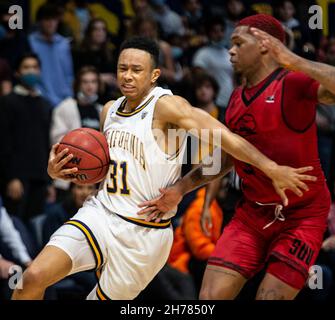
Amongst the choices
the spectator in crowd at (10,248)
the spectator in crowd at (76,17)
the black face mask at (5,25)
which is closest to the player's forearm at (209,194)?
the spectator in crowd at (10,248)

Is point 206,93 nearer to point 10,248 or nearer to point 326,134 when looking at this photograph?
point 326,134

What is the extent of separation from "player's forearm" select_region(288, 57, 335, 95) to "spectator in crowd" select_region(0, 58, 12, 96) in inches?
188

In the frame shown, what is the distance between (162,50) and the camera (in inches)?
405

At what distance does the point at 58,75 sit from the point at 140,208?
15.4ft

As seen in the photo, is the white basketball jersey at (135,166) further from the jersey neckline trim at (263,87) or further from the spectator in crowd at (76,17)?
the spectator in crowd at (76,17)

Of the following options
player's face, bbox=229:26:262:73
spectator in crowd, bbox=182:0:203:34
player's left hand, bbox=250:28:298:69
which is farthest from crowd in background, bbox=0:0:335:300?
player's left hand, bbox=250:28:298:69

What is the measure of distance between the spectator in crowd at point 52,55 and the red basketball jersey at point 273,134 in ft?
15.2

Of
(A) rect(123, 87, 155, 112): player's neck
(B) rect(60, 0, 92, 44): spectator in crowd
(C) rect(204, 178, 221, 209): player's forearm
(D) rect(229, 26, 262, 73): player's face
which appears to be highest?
(D) rect(229, 26, 262, 73): player's face

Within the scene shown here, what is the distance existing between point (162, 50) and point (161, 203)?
5.13 meters

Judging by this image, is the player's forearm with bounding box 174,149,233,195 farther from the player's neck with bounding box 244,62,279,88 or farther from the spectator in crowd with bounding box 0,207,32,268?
the spectator in crowd with bounding box 0,207,32,268

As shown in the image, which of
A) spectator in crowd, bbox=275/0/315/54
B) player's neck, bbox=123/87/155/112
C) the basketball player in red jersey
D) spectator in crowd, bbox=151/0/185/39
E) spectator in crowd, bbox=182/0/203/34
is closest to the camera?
the basketball player in red jersey

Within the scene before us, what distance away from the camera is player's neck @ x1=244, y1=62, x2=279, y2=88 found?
5473mm

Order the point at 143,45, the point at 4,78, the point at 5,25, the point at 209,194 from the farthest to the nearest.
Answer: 1. the point at 5,25
2. the point at 4,78
3. the point at 209,194
4. the point at 143,45

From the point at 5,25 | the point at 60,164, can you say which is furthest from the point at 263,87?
the point at 5,25
